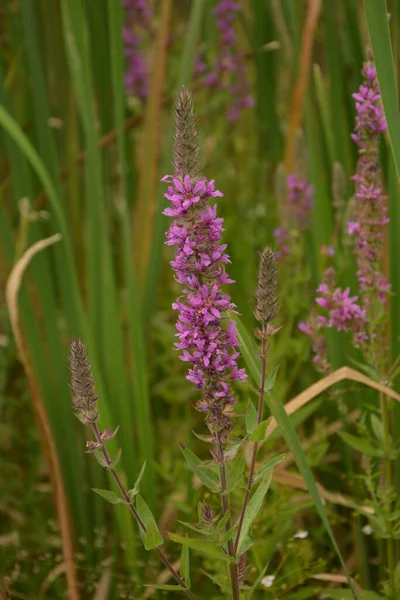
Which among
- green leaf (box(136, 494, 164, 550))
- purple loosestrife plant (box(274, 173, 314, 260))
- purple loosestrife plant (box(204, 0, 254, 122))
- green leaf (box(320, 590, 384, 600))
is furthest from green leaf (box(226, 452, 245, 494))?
purple loosestrife plant (box(204, 0, 254, 122))

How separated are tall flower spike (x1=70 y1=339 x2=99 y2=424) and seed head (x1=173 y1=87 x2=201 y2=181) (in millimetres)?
311

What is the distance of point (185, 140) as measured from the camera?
3.71 feet

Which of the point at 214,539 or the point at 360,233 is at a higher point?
the point at 360,233

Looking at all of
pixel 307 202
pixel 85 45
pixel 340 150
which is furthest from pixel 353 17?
pixel 85 45

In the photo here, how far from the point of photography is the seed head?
113 centimetres

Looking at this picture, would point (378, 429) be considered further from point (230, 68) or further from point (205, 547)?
point (230, 68)

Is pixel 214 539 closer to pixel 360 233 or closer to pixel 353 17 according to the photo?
pixel 360 233

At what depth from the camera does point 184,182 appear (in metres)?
1.14

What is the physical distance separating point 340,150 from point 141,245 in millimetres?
633

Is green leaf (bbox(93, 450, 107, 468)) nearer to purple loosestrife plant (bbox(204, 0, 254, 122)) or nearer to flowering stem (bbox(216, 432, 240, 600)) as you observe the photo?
flowering stem (bbox(216, 432, 240, 600))

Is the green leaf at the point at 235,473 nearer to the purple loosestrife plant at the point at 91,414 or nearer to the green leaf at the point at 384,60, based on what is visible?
the purple loosestrife plant at the point at 91,414

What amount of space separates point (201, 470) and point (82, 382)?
0.90ft

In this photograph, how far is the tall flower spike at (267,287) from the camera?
1150 mm

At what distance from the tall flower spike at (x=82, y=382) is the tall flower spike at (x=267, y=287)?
278 mm
